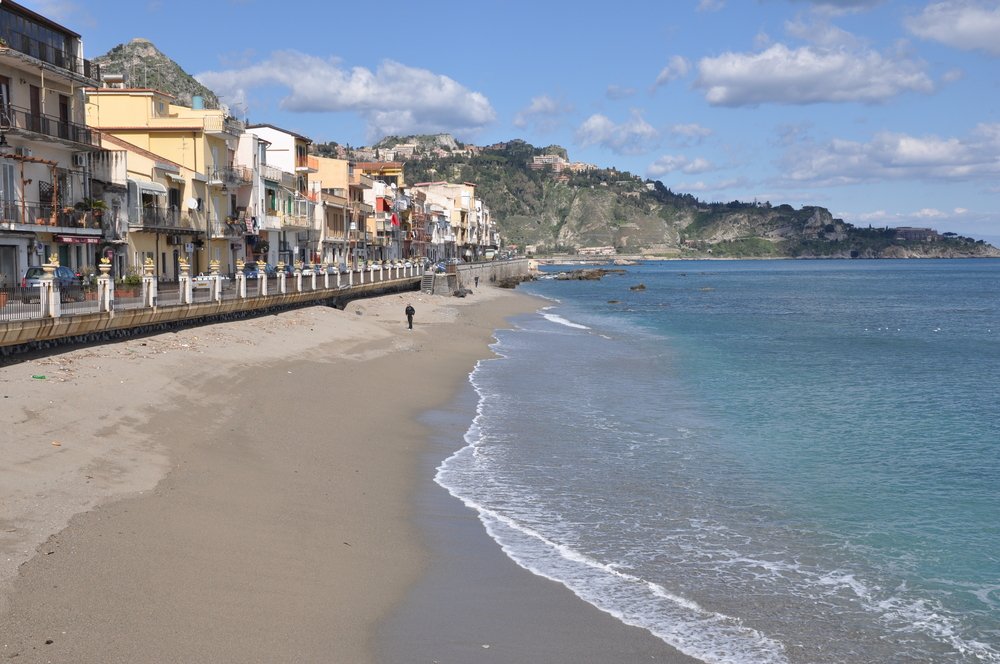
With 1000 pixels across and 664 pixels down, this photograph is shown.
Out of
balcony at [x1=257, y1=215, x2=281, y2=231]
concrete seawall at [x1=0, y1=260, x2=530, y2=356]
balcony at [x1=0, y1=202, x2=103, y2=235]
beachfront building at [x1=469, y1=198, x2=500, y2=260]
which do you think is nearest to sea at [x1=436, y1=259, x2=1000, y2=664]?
concrete seawall at [x1=0, y1=260, x2=530, y2=356]

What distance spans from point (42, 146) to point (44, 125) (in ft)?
4.21

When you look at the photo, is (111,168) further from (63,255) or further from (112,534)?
(112,534)

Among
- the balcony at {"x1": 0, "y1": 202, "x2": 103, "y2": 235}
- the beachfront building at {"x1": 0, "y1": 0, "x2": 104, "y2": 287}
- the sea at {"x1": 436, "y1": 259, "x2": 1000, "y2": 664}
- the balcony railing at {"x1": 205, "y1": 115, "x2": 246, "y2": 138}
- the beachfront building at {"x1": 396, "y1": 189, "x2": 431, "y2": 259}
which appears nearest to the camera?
the sea at {"x1": 436, "y1": 259, "x2": 1000, "y2": 664}

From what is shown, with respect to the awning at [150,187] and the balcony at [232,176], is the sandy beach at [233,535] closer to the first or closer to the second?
the awning at [150,187]

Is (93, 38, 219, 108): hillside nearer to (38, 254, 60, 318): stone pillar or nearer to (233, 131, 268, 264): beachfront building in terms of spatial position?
(233, 131, 268, 264): beachfront building

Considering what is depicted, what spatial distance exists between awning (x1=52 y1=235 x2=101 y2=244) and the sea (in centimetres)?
1634

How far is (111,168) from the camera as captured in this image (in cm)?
3919

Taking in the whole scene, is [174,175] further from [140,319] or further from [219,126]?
[140,319]

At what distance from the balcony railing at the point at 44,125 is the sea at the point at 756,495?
59.0 feet

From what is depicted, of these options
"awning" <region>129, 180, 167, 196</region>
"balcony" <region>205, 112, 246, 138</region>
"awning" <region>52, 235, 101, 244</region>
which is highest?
"balcony" <region>205, 112, 246, 138</region>

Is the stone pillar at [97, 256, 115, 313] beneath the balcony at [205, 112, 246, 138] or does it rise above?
beneath

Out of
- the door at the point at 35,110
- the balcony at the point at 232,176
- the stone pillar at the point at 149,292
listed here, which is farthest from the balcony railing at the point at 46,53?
the balcony at the point at 232,176

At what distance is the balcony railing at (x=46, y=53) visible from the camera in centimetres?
3167

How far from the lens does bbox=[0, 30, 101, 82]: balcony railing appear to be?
104ft
